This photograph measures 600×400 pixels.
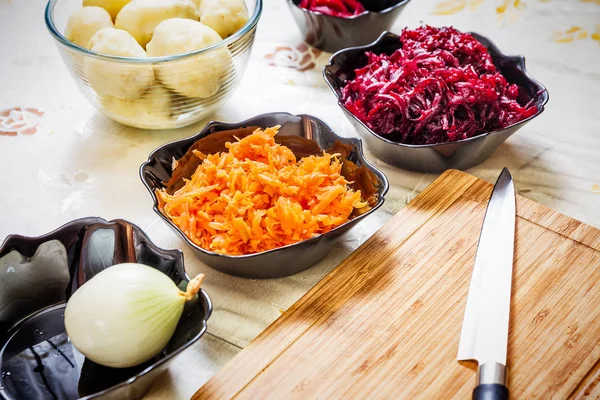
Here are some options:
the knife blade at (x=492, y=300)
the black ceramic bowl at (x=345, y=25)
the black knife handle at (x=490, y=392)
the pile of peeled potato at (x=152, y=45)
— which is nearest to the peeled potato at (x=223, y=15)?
the pile of peeled potato at (x=152, y=45)

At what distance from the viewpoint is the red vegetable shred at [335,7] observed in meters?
1.79

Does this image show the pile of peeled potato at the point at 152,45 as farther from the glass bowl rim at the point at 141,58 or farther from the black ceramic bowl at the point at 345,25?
the black ceramic bowl at the point at 345,25

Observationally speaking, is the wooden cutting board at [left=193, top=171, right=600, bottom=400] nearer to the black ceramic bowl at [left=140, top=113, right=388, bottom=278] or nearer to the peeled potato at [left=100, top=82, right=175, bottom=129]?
the black ceramic bowl at [left=140, top=113, right=388, bottom=278]

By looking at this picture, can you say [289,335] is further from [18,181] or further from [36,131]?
[36,131]

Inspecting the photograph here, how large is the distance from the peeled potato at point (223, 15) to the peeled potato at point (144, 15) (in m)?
0.06

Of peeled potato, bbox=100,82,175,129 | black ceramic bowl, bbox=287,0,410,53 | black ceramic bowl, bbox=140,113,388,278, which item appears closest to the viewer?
black ceramic bowl, bbox=140,113,388,278

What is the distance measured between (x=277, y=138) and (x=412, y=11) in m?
1.01

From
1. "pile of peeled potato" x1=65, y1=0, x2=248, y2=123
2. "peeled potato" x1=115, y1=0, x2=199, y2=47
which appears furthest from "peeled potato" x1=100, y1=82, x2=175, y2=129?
"peeled potato" x1=115, y1=0, x2=199, y2=47

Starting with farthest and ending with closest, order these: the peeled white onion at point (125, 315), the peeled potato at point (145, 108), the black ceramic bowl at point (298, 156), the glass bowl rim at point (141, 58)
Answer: the peeled potato at point (145, 108)
the glass bowl rim at point (141, 58)
the black ceramic bowl at point (298, 156)
the peeled white onion at point (125, 315)

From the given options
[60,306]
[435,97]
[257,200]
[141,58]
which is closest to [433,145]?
[435,97]

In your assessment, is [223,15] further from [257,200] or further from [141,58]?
[257,200]

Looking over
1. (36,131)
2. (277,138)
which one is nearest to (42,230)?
(36,131)

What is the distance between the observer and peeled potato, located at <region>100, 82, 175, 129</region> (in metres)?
1.41

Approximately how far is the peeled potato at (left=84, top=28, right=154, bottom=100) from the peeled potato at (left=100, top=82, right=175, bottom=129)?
1.2 inches
